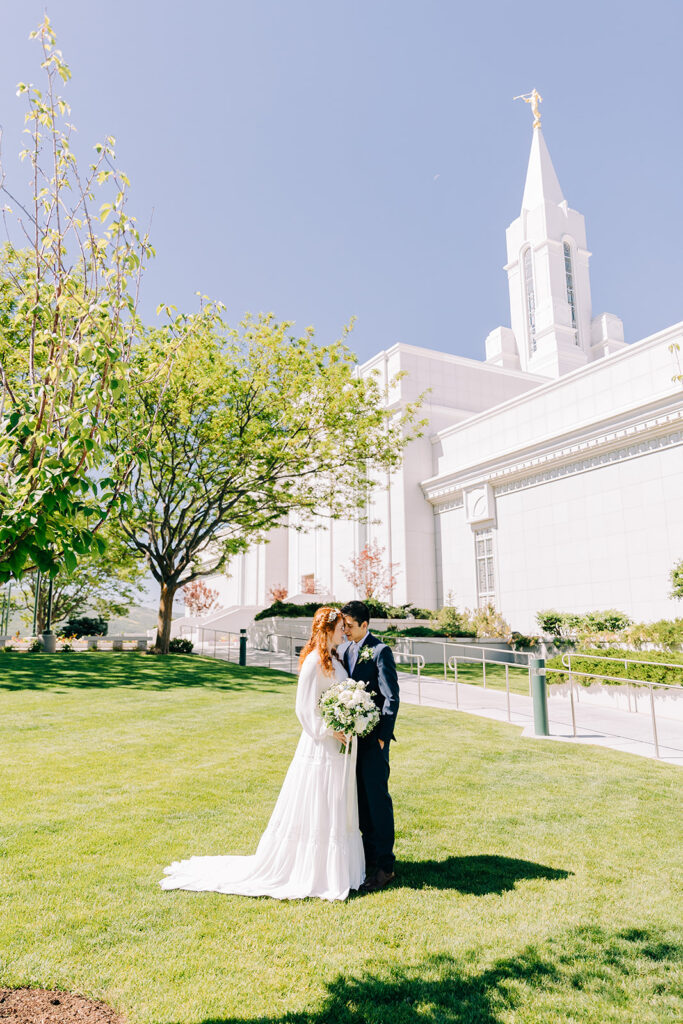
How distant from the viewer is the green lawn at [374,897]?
3613 millimetres

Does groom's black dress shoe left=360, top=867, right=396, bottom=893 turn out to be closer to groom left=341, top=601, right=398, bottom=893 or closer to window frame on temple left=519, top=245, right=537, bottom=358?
groom left=341, top=601, right=398, bottom=893

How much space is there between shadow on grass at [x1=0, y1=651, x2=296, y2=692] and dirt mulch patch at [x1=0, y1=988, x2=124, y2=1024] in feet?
39.1

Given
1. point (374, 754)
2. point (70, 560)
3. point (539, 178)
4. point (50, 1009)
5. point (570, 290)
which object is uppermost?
point (539, 178)

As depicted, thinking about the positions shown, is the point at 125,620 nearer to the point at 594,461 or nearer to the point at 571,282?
the point at 594,461

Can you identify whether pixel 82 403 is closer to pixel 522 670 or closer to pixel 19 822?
pixel 19 822

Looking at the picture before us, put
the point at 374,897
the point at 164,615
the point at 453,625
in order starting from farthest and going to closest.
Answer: the point at 453,625 < the point at 164,615 < the point at 374,897

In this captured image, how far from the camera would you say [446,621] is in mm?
25250

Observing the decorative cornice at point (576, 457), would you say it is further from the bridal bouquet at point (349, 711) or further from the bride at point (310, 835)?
the bride at point (310, 835)

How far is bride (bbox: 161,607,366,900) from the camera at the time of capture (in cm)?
494

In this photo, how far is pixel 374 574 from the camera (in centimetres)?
3042

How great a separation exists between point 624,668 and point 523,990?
11.7 meters

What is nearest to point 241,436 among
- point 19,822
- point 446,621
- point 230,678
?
point 230,678

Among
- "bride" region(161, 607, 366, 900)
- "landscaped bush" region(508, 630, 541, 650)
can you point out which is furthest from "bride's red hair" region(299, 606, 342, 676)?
"landscaped bush" region(508, 630, 541, 650)

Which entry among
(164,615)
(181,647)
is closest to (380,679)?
(164,615)
